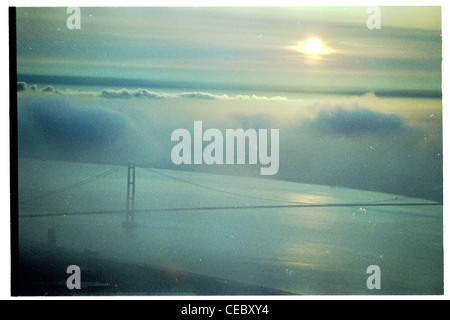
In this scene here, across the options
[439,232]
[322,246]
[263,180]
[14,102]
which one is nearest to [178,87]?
[263,180]

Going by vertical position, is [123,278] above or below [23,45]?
below

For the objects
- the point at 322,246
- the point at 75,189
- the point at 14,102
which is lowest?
the point at 322,246

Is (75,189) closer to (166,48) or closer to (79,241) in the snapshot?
(79,241)

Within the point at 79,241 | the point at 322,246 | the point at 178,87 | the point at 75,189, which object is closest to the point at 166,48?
the point at 178,87
